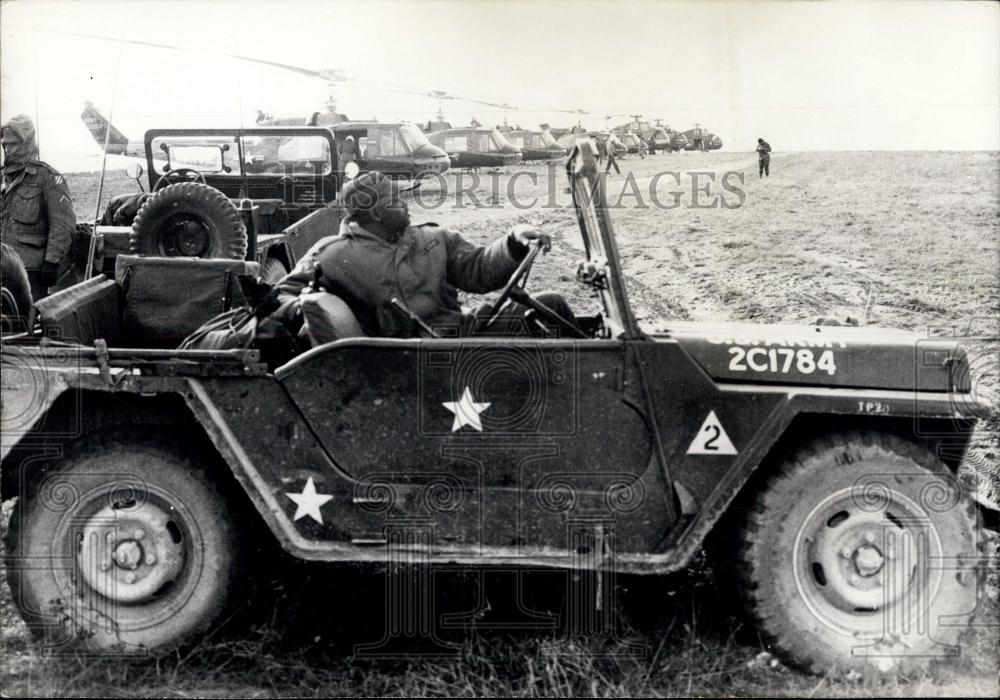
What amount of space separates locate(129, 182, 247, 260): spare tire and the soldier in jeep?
2.30 meters

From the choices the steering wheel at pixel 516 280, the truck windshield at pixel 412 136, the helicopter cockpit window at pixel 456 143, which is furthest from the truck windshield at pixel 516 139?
the steering wheel at pixel 516 280

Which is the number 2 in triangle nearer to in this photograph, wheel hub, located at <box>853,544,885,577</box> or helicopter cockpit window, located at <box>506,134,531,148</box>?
wheel hub, located at <box>853,544,885,577</box>

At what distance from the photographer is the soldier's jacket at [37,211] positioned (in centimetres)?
632

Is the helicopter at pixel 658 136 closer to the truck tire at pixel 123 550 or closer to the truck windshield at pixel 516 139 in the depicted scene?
the truck windshield at pixel 516 139

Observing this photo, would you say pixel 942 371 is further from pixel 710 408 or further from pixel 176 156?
pixel 176 156

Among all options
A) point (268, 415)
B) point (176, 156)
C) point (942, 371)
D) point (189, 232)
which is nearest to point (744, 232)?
point (176, 156)

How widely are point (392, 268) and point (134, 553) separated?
143 centimetres

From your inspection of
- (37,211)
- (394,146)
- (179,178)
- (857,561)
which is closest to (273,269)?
(37,211)

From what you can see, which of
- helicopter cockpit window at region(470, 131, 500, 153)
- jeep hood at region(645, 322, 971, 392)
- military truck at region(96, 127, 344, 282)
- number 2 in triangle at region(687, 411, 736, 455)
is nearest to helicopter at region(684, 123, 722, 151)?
helicopter cockpit window at region(470, 131, 500, 153)

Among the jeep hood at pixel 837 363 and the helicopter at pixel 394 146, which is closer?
the jeep hood at pixel 837 363

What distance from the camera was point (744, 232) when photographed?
12016 mm

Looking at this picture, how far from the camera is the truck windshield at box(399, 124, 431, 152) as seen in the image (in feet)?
47.1

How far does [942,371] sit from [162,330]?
10.4 ft

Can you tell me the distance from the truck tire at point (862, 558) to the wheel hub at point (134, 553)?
2.03 meters
